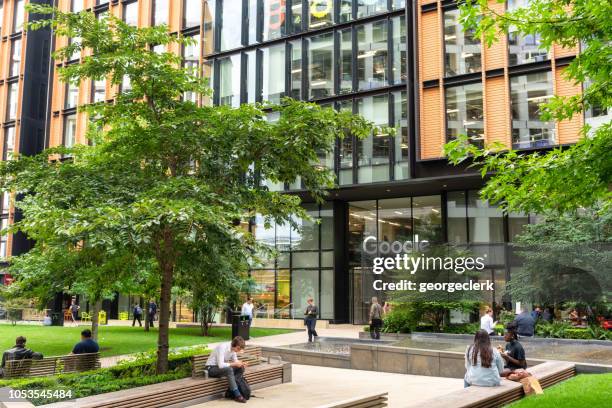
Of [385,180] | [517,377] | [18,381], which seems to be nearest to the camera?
[517,377]

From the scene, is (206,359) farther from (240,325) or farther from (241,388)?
(240,325)

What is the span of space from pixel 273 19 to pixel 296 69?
11.5 feet

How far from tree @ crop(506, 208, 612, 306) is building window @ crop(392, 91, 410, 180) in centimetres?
695

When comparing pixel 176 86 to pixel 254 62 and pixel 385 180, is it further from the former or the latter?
pixel 254 62

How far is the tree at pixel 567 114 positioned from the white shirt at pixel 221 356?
540cm

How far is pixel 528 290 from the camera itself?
21.2 metres

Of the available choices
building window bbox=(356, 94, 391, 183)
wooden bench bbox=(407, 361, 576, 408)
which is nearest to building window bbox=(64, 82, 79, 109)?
building window bbox=(356, 94, 391, 183)

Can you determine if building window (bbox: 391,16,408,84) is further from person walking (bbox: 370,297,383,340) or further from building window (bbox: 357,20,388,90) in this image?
person walking (bbox: 370,297,383,340)

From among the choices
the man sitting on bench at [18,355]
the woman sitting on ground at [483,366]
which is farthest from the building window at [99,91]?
the woman sitting on ground at [483,366]

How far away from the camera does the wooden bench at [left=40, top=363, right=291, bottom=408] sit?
8.61m

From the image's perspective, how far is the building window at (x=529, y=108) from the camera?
982 inches

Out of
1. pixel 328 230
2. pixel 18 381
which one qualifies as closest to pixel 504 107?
pixel 328 230

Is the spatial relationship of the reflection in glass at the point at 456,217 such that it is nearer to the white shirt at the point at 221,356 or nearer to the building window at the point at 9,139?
the white shirt at the point at 221,356

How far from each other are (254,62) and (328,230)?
10.2 m
